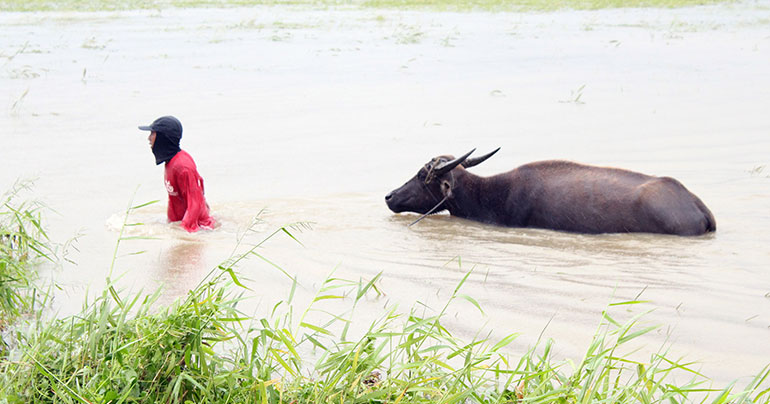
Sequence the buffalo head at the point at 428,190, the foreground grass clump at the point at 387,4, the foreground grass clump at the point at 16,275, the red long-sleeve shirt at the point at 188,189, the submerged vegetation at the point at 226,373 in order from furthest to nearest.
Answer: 1. the foreground grass clump at the point at 387,4
2. the buffalo head at the point at 428,190
3. the red long-sleeve shirt at the point at 188,189
4. the foreground grass clump at the point at 16,275
5. the submerged vegetation at the point at 226,373

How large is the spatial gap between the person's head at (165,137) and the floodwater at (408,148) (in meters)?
0.64

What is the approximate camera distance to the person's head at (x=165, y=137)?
258 inches

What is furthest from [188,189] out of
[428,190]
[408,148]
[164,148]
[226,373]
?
[408,148]

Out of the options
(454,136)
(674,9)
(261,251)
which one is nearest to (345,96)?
(454,136)

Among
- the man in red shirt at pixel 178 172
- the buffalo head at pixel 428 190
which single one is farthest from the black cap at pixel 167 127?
the buffalo head at pixel 428 190

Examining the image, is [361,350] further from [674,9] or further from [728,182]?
[674,9]

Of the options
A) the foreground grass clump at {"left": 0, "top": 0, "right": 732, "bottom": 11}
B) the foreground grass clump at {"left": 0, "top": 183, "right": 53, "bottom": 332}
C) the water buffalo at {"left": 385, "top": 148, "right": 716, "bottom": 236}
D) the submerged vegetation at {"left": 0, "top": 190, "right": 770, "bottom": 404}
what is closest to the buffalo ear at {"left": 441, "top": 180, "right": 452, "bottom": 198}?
the water buffalo at {"left": 385, "top": 148, "right": 716, "bottom": 236}

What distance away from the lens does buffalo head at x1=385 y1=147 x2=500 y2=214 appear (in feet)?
25.2

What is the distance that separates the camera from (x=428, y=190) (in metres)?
7.77

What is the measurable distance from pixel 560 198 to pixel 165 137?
3.30m

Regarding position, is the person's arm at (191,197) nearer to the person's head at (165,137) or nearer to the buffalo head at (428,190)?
the person's head at (165,137)

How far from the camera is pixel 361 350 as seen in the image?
135 inches

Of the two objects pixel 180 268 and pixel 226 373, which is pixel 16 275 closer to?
pixel 180 268

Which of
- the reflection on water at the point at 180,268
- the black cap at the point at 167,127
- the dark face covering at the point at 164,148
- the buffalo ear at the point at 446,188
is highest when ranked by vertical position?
the black cap at the point at 167,127
